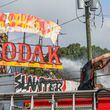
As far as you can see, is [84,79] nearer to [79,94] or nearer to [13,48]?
[79,94]

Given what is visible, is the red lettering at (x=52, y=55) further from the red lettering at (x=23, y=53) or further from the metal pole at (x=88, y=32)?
the metal pole at (x=88, y=32)

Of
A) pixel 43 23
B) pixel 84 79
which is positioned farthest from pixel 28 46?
pixel 84 79

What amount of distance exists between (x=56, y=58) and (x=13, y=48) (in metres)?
4.06

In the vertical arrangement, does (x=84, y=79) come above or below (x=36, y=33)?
below

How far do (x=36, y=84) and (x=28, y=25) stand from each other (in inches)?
299

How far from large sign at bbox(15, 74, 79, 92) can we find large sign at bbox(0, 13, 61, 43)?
635cm

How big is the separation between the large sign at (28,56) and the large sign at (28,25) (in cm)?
218

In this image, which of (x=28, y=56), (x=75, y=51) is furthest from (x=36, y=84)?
(x=75, y=51)

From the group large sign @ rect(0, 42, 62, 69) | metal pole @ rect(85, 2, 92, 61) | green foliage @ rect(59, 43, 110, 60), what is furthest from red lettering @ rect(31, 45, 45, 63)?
green foliage @ rect(59, 43, 110, 60)

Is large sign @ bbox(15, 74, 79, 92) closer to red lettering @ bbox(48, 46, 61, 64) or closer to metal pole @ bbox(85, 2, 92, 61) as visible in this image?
red lettering @ bbox(48, 46, 61, 64)

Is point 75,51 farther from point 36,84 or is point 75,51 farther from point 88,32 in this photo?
point 88,32

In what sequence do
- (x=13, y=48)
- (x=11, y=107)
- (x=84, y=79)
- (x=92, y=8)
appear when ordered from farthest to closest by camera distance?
(x=13, y=48), (x=92, y=8), (x=84, y=79), (x=11, y=107)

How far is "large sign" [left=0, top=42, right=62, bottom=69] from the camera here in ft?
121

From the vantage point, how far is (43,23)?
135 ft
